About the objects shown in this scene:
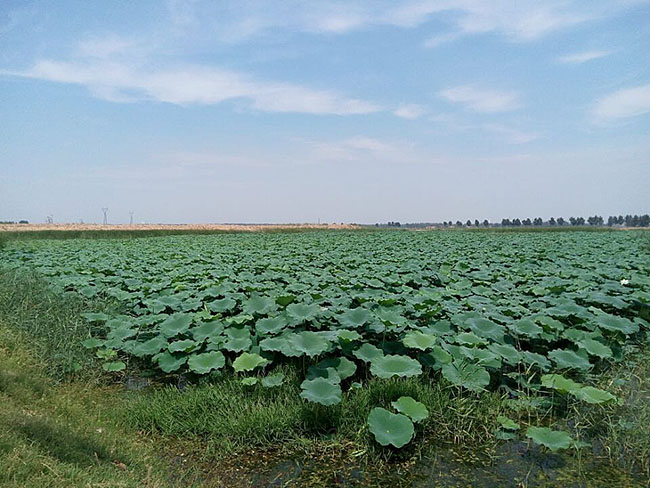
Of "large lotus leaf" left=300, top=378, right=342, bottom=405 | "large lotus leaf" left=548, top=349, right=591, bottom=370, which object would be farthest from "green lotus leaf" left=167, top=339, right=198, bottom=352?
"large lotus leaf" left=548, top=349, right=591, bottom=370

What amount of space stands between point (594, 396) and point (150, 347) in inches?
161

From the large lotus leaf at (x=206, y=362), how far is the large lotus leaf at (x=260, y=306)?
0.99 metres

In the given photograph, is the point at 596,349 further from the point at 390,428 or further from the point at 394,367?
the point at 390,428

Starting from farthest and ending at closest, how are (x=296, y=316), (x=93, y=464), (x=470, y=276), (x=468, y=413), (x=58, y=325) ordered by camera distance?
(x=470, y=276) → (x=58, y=325) → (x=296, y=316) → (x=468, y=413) → (x=93, y=464)

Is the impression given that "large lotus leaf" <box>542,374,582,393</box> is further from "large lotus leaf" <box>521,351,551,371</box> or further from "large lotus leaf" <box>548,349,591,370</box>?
"large lotus leaf" <box>548,349,591,370</box>

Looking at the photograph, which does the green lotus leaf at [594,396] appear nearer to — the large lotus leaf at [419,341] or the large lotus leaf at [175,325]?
the large lotus leaf at [419,341]

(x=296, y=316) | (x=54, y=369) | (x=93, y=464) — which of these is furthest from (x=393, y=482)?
(x=54, y=369)

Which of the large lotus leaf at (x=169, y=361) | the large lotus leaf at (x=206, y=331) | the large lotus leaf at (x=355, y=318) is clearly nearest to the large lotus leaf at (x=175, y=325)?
the large lotus leaf at (x=206, y=331)

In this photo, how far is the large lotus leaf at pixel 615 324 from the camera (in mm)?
4548

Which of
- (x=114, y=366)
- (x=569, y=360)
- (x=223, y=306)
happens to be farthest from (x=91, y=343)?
(x=569, y=360)

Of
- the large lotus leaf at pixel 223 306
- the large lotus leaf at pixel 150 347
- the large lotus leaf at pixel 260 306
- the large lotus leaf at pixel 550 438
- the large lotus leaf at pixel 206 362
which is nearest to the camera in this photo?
the large lotus leaf at pixel 550 438

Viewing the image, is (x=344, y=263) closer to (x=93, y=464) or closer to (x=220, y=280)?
(x=220, y=280)

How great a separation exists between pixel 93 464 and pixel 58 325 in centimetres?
306

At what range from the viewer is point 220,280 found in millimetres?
7734
